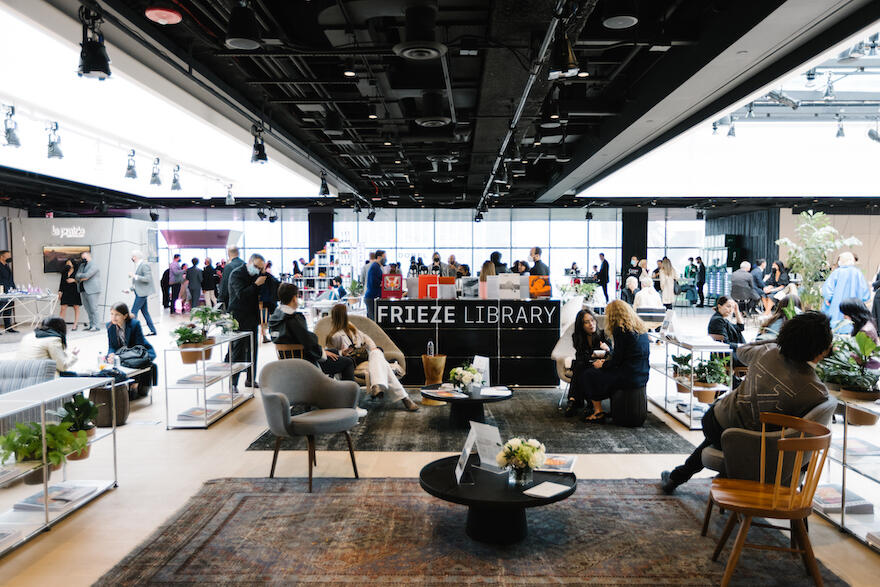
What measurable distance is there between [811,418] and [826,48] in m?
3.13

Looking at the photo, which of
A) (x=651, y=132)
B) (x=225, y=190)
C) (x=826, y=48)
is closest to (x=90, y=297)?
(x=225, y=190)

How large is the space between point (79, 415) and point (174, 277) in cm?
1600

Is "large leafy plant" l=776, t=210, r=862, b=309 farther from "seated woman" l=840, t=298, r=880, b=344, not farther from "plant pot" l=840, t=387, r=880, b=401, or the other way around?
"plant pot" l=840, t=387, r=880, b=401

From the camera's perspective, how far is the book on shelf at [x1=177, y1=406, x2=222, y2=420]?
6.23 meters

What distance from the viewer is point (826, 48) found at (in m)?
4.78

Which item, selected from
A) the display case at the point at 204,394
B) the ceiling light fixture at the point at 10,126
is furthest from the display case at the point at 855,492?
the ceiling light fixture at the point at 10,126

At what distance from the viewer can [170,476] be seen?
476 centimetres

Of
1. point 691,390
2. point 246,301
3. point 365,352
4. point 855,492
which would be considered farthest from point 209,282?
point 855,492

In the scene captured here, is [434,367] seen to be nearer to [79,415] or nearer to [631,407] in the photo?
[631,407]

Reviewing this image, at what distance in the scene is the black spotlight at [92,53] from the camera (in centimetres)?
418

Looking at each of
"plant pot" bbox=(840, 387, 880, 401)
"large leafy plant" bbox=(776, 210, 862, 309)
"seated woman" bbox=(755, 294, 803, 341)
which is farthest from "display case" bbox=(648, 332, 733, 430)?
"plant pot" bbox=(840, 387, 880, 401)

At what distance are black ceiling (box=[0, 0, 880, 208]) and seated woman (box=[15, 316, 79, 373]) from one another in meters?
2.67

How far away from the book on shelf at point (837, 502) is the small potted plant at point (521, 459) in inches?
78.8

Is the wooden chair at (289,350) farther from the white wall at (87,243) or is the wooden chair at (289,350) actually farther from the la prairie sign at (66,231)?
the la prairie sign at (66,231)
